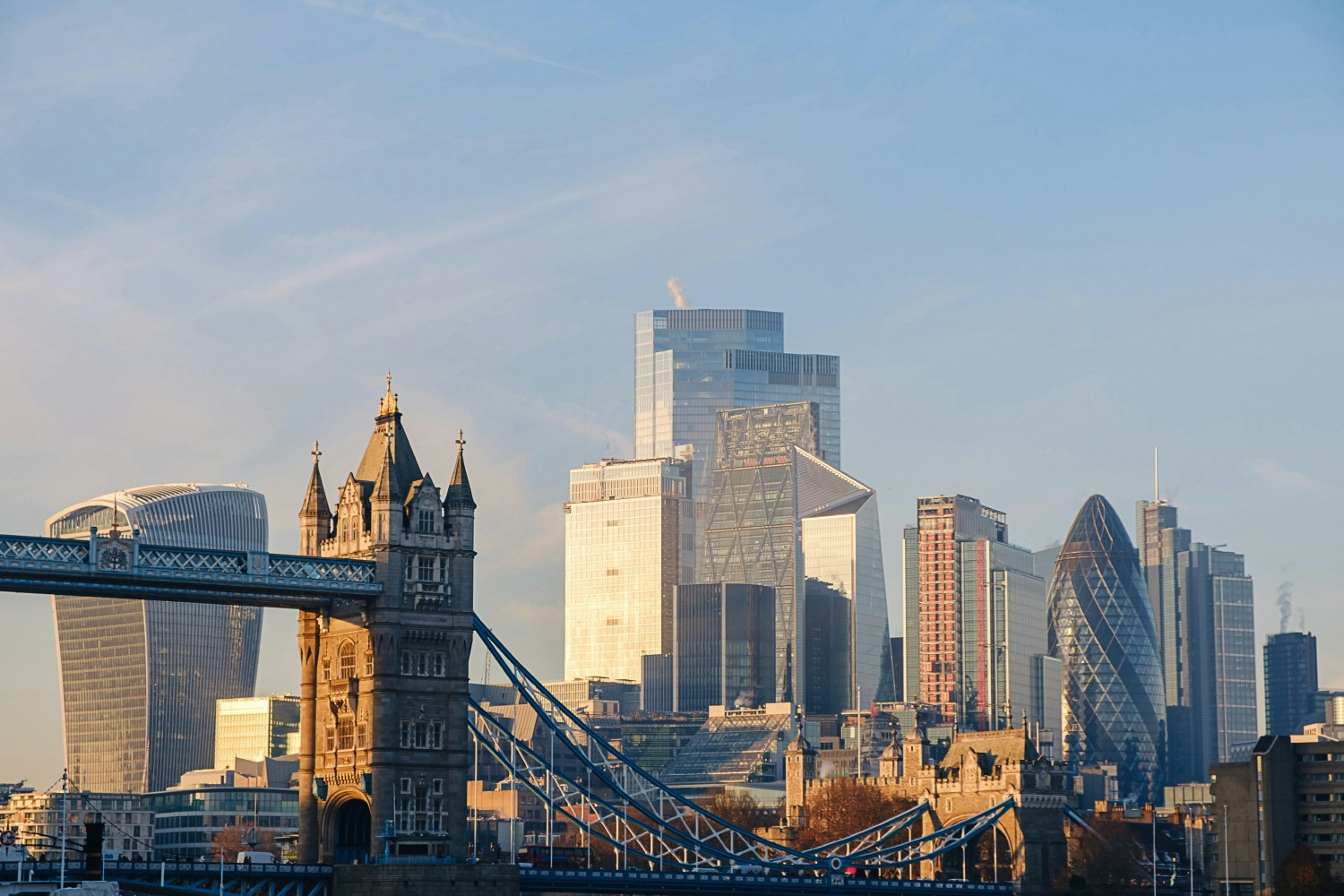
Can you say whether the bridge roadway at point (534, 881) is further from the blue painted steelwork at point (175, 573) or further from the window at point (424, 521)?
the window at point (424, 521)

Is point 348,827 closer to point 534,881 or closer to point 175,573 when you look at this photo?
point 534,881

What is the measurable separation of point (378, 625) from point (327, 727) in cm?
937

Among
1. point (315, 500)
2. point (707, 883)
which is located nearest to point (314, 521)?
point (315, 500)

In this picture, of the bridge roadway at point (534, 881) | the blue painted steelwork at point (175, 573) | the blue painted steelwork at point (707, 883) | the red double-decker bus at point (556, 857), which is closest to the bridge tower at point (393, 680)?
the blue painted steelwork at point (175, 573)

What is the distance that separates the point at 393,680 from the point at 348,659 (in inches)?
184

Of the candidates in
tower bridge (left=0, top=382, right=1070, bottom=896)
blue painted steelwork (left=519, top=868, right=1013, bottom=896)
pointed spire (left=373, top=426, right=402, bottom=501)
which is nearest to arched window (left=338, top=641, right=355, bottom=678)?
tower bridge (left=0, top=382, right=1070, bottom=896)

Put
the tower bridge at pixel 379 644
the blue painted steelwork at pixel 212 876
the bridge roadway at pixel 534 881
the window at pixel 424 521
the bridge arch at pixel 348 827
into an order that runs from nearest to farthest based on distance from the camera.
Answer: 1. the blue painted steelwork at pixel 212 876
2. the bridge roadway at pixel 534 881
3. the tower bridge at pixel 379 644
4. the bridge arch at pixel 348 827
5. the window at pixel 424 521

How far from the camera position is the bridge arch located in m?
155

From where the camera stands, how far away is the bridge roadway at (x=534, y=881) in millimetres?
142750

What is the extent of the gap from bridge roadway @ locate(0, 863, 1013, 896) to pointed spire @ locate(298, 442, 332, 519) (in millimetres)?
24507

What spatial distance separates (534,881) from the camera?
536ft

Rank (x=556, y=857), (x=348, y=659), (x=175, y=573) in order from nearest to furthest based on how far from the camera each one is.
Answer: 1. (x=175, y=573)
2. (x=348, y=659)
3. (x=556, y=857)

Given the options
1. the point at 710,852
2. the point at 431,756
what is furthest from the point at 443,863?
the point at 710,852

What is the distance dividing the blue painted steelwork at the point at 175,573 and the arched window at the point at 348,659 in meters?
3.19
